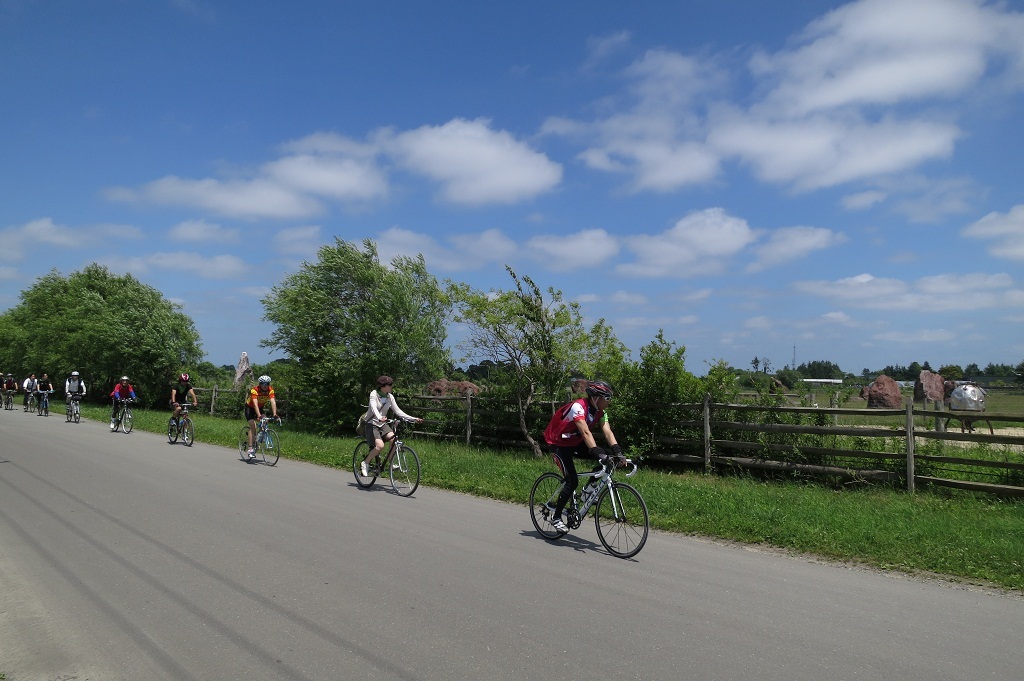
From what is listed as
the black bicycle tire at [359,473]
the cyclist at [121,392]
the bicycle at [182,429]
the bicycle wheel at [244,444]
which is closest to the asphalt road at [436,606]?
the black bicycle tire at [359,473]

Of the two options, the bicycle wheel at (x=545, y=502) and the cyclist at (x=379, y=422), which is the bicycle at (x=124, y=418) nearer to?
the cyclist at (x=379, y=422)

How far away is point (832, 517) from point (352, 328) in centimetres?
1710

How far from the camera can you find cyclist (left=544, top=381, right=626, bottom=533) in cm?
794

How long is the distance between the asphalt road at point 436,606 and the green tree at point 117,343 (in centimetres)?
3302

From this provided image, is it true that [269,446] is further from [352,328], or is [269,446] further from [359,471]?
[352,328]

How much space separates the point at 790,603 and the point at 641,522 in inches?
78.5

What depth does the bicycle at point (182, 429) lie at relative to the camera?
19.9 meters

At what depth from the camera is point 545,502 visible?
28.2ft

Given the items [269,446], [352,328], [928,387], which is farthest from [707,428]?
[928,387]

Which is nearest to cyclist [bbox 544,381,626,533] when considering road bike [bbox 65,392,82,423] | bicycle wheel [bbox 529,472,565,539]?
bicycle wheel [bbox 529,472,565,539]

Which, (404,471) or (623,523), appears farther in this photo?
(404,471)

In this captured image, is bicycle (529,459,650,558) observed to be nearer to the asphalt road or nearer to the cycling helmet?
the asphalt road

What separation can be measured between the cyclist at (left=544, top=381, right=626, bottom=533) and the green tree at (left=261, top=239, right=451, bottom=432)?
46.0ft

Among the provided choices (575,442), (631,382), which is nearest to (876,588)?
(575,442)
